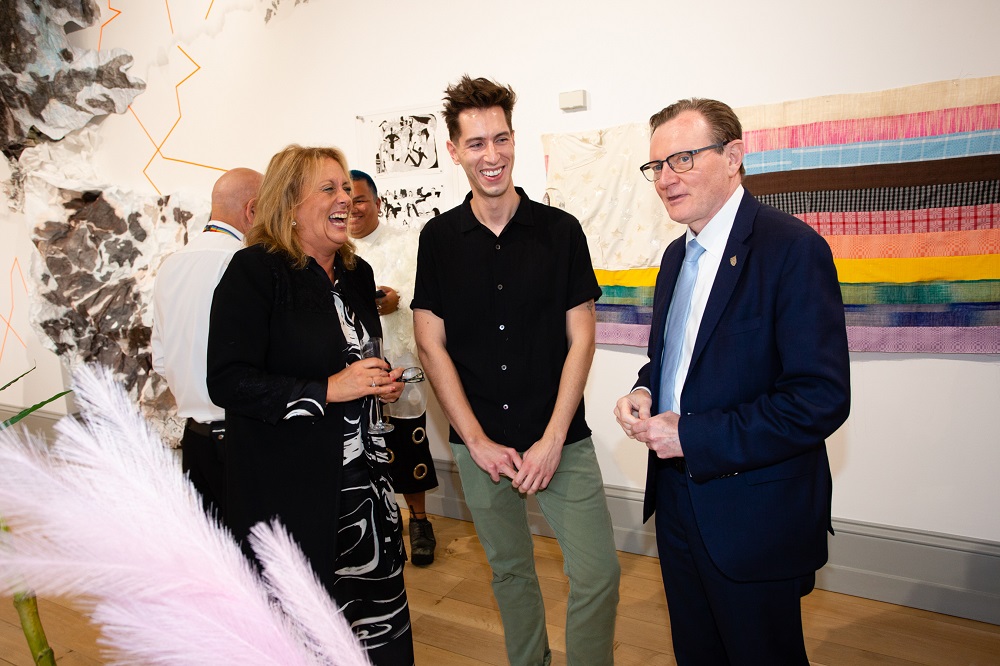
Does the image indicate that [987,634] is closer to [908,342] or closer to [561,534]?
[908,342]

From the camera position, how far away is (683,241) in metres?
1.78

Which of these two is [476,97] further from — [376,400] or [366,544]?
[366,544]

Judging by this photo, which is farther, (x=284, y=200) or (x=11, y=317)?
(x=11, y=317)

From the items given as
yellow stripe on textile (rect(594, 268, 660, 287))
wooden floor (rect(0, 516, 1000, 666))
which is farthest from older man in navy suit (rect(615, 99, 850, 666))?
yellow stripe on textile (rect(594, 268, 660, 287))

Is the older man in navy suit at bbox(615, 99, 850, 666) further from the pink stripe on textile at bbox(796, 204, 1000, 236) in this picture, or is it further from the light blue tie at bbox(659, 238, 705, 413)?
the pink stripe on textile at bbox(796, 204, 1000, 236)

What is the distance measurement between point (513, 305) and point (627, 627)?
1559 mm

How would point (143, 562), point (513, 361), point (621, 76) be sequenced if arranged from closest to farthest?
point (143, 562) → point (513, 361) → point (621, 76)

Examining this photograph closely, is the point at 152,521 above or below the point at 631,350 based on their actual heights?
above

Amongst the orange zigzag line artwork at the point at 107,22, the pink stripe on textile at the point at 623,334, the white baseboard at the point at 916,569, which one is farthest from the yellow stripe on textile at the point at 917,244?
the orange zigzag line artwork at the point at 107,22

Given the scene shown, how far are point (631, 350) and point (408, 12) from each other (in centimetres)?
222

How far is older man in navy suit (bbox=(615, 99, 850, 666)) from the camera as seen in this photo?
1.39 metres

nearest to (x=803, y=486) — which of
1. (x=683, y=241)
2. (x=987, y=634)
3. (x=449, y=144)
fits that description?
(x=683, y=241)

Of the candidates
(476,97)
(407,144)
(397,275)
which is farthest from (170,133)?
(476,97)

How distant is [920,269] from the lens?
265 cm
